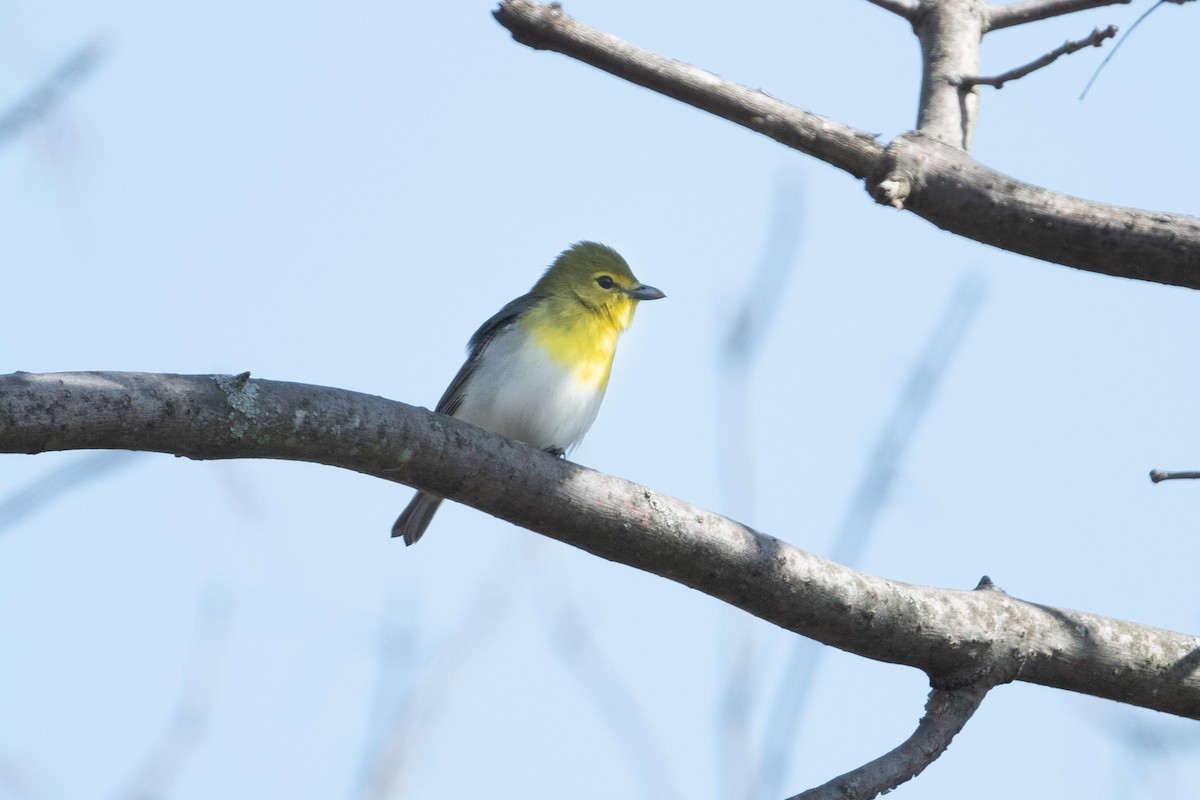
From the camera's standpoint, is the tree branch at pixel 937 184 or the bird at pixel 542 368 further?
the bird at pixel 542 368

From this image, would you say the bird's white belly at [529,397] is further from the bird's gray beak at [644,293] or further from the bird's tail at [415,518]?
the bird's gray beak at [644,293]

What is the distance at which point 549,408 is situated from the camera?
632 cm

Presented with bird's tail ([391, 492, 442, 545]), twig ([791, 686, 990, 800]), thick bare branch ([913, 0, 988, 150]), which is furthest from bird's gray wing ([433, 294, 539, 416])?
twig ([791, 686, 990, 800])

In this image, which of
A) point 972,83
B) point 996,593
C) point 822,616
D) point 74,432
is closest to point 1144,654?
point 996,593

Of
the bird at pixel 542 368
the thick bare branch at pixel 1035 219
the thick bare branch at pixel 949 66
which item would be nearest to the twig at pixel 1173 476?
the thick bare branch at pixel 1035 219

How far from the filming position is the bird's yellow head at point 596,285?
6977 mm

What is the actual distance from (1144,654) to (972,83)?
6.31 feet

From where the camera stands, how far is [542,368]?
6355mm

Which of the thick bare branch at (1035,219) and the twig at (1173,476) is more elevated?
the thick bare branch at (1035,219)

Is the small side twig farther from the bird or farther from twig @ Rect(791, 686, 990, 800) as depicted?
the bird

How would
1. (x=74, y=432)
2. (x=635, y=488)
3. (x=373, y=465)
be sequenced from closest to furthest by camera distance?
(x=74, y=432) → (x=373, y=465) → (x=635, y=488)

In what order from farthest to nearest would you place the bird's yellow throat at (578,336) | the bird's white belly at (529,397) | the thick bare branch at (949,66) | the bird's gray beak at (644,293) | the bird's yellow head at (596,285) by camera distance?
the bird's gray beak at (644,293), the bird's yellow head at (596,285), the bird's yellow throat at (578,336), the bird's white belly at (529,397), the thick bare branch at (949,66)

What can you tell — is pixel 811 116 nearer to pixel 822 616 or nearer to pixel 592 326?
pixel 822 616

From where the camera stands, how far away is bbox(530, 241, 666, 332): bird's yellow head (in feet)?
22.9
